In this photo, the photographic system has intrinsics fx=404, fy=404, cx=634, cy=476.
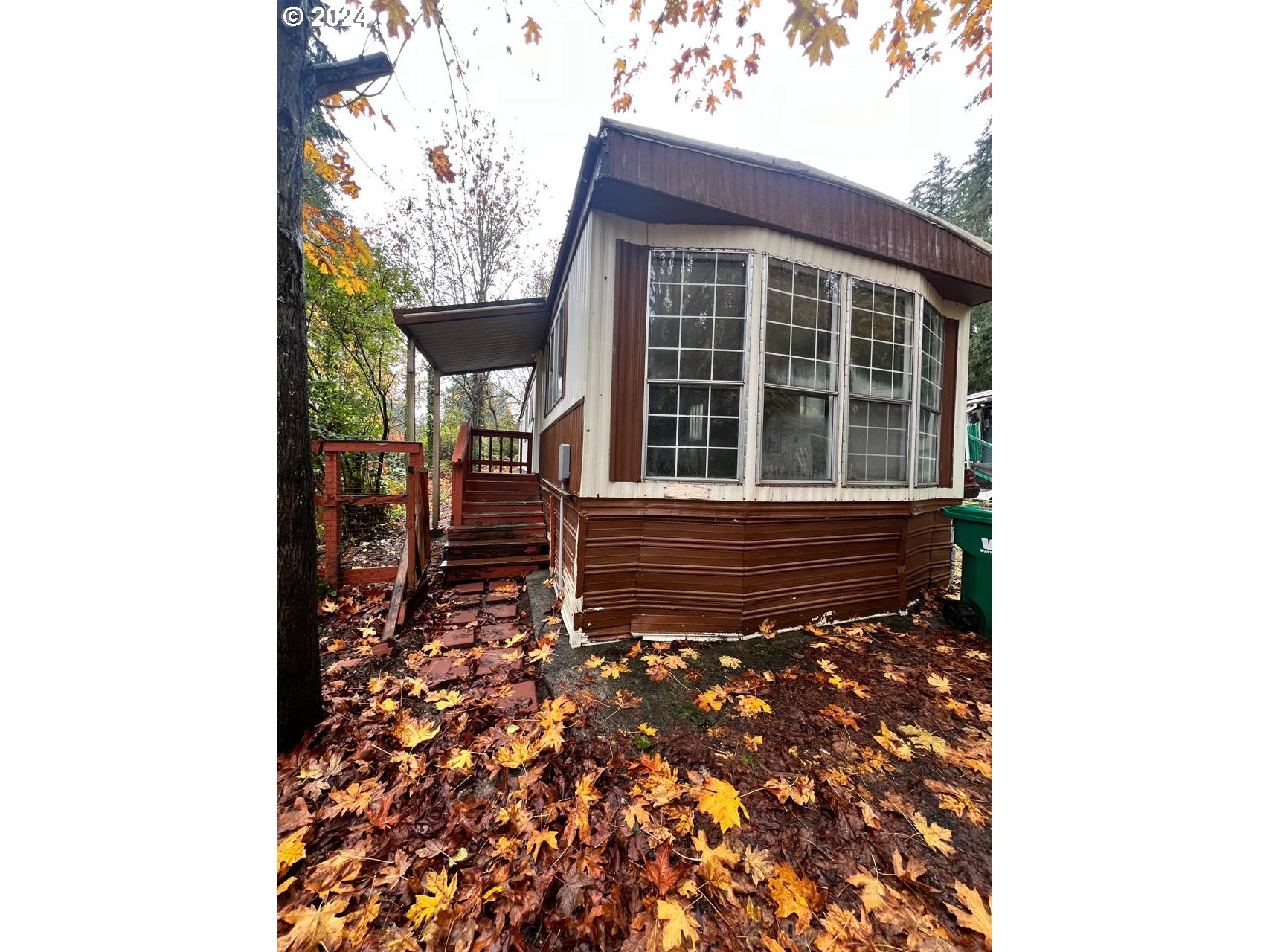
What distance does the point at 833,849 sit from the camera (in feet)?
5.87

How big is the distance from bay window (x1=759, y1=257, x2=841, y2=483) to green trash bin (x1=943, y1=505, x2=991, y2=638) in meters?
1.40

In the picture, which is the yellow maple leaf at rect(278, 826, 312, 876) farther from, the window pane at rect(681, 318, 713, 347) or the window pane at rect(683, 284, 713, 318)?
the window pane at rect(683, 284, 713, 318)

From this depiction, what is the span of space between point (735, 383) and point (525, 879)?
3.43 m

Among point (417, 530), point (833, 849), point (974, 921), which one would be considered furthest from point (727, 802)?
point (417, 530)

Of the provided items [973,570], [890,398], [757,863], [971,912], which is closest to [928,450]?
[890,398]

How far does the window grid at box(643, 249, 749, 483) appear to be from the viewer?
358 cm

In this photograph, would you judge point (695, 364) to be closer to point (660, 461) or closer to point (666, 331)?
point (666, 331)

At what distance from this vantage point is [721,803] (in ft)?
6.56

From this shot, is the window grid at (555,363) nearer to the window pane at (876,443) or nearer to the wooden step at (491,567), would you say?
the wooden step at (491,567)

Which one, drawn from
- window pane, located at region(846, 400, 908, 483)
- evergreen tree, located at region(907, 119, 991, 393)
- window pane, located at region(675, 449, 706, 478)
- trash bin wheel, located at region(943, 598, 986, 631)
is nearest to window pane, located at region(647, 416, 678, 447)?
window pane, located at region(675, 449, 706, 478)

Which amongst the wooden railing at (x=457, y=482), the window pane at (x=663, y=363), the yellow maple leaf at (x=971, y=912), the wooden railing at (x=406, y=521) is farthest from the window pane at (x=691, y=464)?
the wooden railing at (x=457, y=482)

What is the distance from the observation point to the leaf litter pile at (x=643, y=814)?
1.52 m

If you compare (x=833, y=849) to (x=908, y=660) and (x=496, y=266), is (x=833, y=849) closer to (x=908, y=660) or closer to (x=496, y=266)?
(x=908, y=660)

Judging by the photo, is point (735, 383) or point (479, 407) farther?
point (479, 407)
